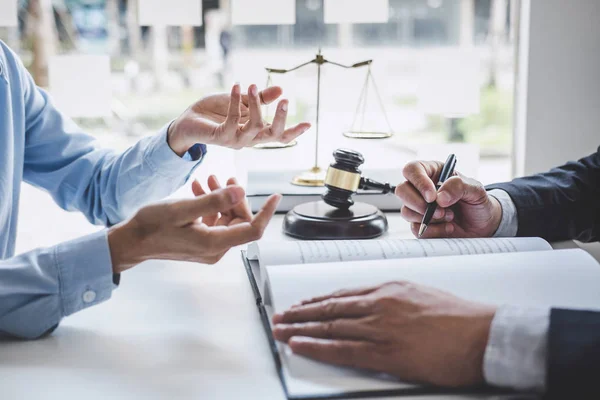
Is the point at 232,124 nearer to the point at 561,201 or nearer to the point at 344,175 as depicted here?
the point at 344,175

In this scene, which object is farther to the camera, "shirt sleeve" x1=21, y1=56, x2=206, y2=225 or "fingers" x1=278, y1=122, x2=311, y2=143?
A: "shirt sleeve" x1=21, y1=56, x2=206, y2=225

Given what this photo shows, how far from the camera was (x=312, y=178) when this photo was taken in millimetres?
1588

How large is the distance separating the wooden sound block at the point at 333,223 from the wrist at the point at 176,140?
0.80 feet

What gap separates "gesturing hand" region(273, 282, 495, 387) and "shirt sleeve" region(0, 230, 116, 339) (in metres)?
0.26

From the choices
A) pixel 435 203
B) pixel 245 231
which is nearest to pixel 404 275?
pixel 245 231

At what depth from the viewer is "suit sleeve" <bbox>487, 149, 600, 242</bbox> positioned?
4.01 ft

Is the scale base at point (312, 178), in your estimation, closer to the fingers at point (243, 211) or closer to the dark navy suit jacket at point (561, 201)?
the dark navy suit jacket at point (561, 201)

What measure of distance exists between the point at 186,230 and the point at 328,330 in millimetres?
218

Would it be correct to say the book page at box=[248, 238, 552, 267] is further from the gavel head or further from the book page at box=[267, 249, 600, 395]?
the gavel head

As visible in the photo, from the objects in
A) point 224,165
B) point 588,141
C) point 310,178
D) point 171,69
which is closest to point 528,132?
point 588,141

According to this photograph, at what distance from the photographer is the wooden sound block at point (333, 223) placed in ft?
4.11

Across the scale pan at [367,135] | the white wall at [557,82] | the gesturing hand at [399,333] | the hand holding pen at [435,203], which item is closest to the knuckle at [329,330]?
the gesturing hand at [399,333]

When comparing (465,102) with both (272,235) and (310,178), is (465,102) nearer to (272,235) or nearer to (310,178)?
(310,178)

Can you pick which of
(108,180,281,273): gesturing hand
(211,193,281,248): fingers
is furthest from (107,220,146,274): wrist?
(211,193,281,248): fingers
